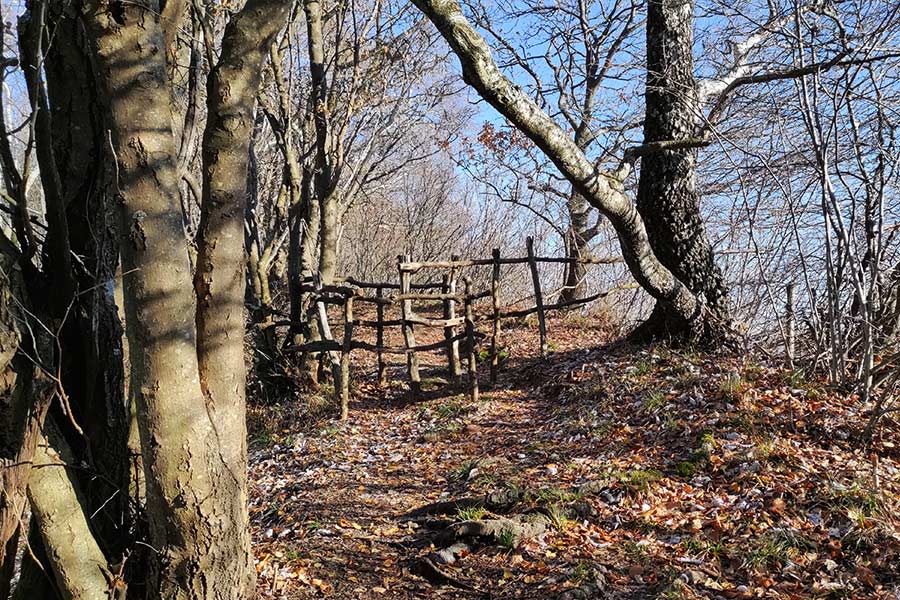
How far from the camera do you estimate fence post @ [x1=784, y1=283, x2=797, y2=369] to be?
Result: 232 inches

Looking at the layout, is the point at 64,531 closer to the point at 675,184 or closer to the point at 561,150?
the point at 561,150

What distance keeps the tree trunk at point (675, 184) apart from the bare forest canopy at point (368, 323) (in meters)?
0.03

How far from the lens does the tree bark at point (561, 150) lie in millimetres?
4715

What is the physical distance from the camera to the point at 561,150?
5.38 meters

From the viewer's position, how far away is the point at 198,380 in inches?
103

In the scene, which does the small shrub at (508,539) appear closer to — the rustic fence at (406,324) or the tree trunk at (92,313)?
the tree trunk at (92,313)

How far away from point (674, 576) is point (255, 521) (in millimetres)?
2936

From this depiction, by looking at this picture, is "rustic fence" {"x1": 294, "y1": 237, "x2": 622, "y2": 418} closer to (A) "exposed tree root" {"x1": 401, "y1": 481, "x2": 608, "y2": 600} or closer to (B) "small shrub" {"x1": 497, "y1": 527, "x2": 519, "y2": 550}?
(A) "exposed tree root" {"x1": 401, "y1": 481, "x2": 608, "y2": 600}

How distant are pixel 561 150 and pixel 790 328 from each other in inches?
118

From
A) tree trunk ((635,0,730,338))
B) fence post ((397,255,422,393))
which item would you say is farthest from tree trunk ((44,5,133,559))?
tree trunk ((635,0,730,338))

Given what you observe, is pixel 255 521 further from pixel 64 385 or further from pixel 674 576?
pixel 674 576

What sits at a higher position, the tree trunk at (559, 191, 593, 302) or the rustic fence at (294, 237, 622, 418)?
the tree trunk at (559, 191, 593, 302)

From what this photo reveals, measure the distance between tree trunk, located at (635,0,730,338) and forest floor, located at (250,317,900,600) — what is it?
0.82m

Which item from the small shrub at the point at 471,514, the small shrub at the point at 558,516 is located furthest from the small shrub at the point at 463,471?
the small shrub at the point at 558,516
